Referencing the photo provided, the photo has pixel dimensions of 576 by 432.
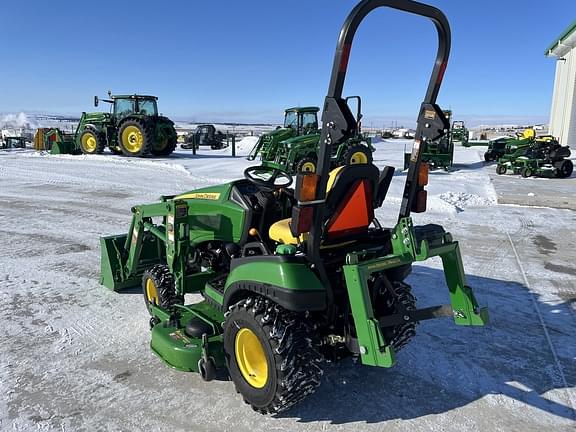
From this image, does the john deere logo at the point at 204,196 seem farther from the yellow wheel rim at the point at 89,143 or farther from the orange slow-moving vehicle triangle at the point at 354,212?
the yellow wheel rim at the point at 89,143

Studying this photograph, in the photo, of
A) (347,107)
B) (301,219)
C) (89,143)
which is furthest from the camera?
(89,143)

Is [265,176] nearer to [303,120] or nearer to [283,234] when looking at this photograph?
[283,234]

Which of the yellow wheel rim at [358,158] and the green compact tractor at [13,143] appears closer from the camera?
the yellow wheel rim at [358,158]

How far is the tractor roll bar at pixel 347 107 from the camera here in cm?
243

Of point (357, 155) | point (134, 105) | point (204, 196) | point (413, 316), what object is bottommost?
point (413, 316)

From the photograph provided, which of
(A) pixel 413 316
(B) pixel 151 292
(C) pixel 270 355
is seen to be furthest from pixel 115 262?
(A) pixel 413 316

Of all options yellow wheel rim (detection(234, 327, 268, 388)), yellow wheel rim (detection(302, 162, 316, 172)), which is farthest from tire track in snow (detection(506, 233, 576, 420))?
yellow wheel rim (detection(302, 162, 316, 172))

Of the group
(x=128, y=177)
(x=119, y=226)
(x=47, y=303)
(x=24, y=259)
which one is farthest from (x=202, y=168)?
(x=47, y=303)

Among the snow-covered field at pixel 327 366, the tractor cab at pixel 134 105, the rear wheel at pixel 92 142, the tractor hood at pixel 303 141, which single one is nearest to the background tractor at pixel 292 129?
the tractor hood at pixel 303 141

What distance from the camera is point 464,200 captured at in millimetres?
10633

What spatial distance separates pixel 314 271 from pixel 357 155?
30.5 inches

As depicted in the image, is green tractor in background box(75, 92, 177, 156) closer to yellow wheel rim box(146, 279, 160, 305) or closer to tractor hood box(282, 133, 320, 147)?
tractor hood box(282, 133, 320, 147)

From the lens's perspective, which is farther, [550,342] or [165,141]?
[165,141]

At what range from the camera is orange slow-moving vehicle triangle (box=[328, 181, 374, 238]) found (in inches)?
116
